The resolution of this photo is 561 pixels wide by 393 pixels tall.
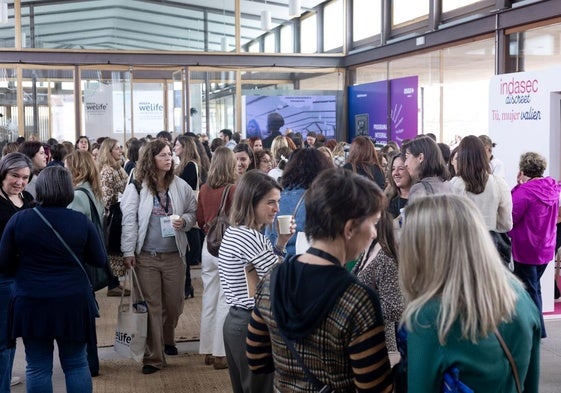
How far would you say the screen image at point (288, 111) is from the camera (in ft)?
52.4

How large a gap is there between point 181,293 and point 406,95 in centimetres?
866

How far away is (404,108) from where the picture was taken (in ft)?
43.8

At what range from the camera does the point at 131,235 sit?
5.29 m

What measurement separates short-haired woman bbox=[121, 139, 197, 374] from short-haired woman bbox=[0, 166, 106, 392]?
1409mm

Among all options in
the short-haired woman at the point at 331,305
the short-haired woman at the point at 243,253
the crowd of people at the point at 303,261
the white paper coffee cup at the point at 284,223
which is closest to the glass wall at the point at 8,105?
the crowd of people at the point at 303,261

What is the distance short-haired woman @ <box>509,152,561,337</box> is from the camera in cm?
605

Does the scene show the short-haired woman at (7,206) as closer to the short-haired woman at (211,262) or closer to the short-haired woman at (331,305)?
the short-haired woman at (211,262)

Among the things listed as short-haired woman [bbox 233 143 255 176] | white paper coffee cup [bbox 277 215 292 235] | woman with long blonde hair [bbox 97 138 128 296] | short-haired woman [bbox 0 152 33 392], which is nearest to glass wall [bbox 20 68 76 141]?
woman with long blonde hair [bbox 97 138 128 296]

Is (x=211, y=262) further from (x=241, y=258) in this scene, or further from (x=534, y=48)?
(x=534, y=48)

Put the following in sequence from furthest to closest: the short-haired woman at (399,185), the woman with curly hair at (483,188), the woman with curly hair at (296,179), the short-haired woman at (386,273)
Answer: the woman with curly hair at (483,188) → the short-haired woman at (399,185) → the woman with curly hair at (296,179) → the short-haired woman at (386,273)

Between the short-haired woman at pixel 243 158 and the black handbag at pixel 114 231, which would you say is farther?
the short-haired woman at pixel 243 158

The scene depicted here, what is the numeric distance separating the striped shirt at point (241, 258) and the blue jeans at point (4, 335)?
5.37ft

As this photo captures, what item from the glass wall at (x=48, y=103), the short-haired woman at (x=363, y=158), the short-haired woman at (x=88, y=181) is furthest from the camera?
the glass wall at (x=48, y=103)

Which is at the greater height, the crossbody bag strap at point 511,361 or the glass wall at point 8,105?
the glass wall at point 8,105
